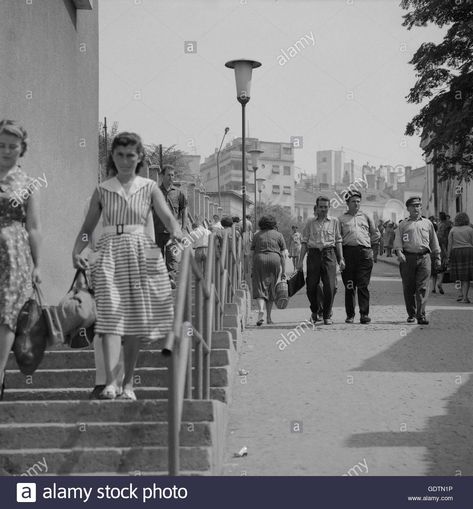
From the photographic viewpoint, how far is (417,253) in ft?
38.0

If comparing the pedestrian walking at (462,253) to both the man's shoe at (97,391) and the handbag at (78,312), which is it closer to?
the man's shoe at (97,391)

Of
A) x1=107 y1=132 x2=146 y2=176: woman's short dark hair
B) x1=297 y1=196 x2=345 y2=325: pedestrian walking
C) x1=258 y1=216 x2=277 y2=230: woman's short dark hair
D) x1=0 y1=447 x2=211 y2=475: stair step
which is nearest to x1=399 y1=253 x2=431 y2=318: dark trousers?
x1=297 y1=196 x2=345 y2=325: pedestrian walking

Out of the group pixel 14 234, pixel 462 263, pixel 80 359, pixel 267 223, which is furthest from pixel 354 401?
pixel 462 263

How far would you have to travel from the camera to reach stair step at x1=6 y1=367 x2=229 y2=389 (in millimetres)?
6055

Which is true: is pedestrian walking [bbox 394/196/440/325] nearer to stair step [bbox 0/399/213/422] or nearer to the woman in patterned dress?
stair step [bbox 0/399/213/422]

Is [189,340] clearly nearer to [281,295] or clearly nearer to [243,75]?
[281,295]

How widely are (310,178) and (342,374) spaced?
489 feet

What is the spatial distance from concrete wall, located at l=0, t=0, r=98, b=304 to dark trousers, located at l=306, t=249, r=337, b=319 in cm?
306

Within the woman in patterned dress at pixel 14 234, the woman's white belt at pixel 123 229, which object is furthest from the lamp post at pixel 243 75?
the woman in patterned dress at pixel 14 234

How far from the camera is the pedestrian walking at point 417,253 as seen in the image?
1158cm

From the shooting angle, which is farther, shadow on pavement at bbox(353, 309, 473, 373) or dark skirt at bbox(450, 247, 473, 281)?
dark skirt at bbox(450, 247, 473, 281)

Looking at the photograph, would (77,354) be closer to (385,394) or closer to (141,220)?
(141,220)

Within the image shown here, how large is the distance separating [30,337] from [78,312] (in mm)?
295

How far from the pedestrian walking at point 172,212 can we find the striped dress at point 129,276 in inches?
166
